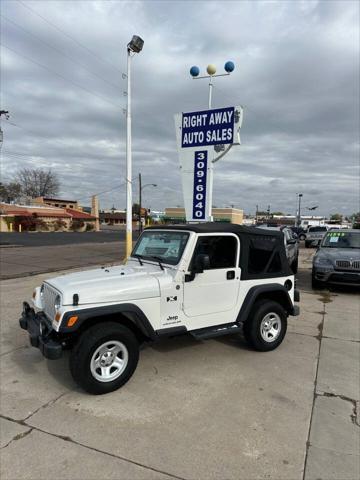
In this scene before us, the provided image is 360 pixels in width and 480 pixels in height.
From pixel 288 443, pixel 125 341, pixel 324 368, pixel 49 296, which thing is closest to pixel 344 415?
pixel 288 443

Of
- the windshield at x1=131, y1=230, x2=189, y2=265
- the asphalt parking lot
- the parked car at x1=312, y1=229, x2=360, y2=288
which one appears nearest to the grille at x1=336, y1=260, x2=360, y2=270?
the parked car at x1=312, y1=229, x2=360, y2=288

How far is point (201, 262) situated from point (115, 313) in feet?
3.57

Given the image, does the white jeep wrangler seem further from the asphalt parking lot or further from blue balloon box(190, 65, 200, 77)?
blue balloon box(190, 65, 200, 77)

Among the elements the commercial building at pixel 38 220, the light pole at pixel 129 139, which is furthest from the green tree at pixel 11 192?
the light pole at pixel 129 139

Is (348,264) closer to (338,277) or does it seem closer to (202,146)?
(338,277)

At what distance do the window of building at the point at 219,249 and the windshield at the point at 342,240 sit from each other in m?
6.57

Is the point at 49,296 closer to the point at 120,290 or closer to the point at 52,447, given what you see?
the point at 120,290

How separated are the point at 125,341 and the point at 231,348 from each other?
75.2 inches

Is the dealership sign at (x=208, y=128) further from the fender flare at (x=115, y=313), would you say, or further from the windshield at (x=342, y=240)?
the fender flare at (x=115, y=313)

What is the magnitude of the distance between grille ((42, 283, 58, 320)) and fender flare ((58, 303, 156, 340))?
0.46 m

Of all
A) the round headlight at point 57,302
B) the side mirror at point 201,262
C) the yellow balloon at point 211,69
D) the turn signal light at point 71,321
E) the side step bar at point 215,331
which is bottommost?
the side step bar at point 215,331

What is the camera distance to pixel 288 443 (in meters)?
2.76

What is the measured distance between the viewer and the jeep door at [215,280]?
156 inches

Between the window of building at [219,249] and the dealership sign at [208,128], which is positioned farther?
the dealership sign at [208,128]
